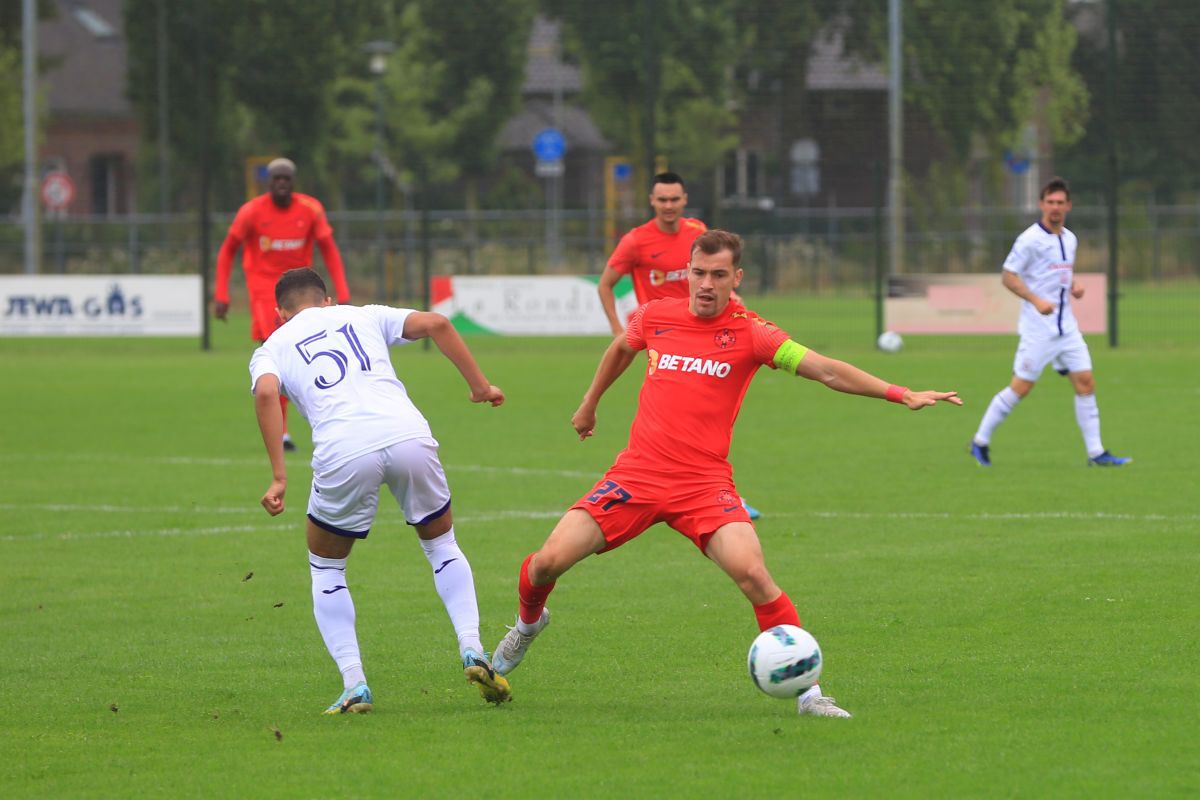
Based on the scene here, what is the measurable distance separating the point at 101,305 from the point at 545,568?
77.3 feet

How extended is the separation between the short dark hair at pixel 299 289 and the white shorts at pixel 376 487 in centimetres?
74

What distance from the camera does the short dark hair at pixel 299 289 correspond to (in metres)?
7.33

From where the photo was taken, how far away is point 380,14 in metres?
45.0

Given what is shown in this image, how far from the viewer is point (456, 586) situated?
23.9 ft

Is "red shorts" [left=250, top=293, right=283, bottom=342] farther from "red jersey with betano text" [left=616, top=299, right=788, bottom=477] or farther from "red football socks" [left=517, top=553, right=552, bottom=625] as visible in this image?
"red jersey with betano text" [left=616, top=299, right=788, bottom=477]

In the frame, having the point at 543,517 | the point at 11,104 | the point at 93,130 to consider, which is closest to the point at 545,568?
the point at 543,517

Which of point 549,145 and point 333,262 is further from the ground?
point 549,145

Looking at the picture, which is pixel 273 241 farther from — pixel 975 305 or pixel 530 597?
pixel 975 305

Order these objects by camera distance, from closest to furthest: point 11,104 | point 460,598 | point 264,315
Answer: point 460,598
point 264,315
point 11,104

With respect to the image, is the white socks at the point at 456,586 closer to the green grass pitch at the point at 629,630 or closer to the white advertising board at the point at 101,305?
the green grass pitch at the point at 629,630

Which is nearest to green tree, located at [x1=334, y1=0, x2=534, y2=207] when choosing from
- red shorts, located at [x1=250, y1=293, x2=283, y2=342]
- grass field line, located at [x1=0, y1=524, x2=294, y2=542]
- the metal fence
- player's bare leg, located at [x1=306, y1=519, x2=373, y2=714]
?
the metal fence

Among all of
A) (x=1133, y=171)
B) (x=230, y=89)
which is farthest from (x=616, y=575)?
(x=230, y=89)

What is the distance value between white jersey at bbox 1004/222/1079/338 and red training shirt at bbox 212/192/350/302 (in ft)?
19.7

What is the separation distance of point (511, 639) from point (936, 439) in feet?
33.4
